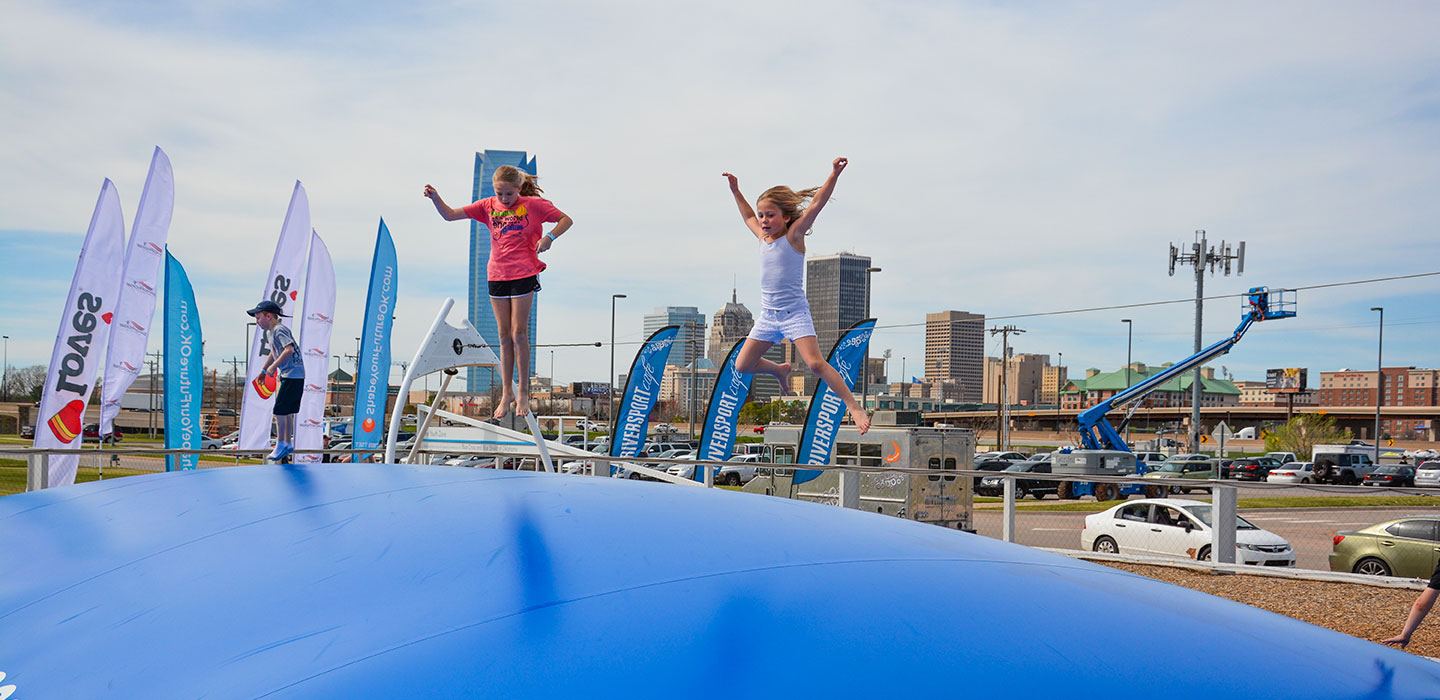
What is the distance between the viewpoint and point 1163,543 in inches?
616

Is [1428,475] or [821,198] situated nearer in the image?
[821,198]

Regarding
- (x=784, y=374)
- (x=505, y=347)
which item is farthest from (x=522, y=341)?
(x=784, y=374)

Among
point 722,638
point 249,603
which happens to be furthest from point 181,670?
point 722,638

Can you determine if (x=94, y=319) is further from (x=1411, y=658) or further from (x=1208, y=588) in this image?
(x=1411, y=658)

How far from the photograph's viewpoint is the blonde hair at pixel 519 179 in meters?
6.42

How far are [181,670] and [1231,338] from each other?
29.2m

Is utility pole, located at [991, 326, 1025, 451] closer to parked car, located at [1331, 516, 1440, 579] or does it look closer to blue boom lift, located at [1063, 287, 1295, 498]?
blue boom lift, located at [1063, 287, 1295, 498]

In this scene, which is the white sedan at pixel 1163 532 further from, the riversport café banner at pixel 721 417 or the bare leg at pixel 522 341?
the bare leg at pixel 522 341

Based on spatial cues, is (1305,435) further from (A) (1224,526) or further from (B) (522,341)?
(B) (522,341)

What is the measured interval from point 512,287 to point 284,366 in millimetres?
3103

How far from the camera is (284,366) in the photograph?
8438 mm

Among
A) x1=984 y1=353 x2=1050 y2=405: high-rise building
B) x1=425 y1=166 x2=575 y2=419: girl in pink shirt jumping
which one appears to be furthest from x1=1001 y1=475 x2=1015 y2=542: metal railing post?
x1=984 y1=353 x2=1050 y2=405: high-rise building

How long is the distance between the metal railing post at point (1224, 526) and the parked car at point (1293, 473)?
32143 mm

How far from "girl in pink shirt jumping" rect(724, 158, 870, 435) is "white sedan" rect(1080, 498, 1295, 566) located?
34.5 ft
